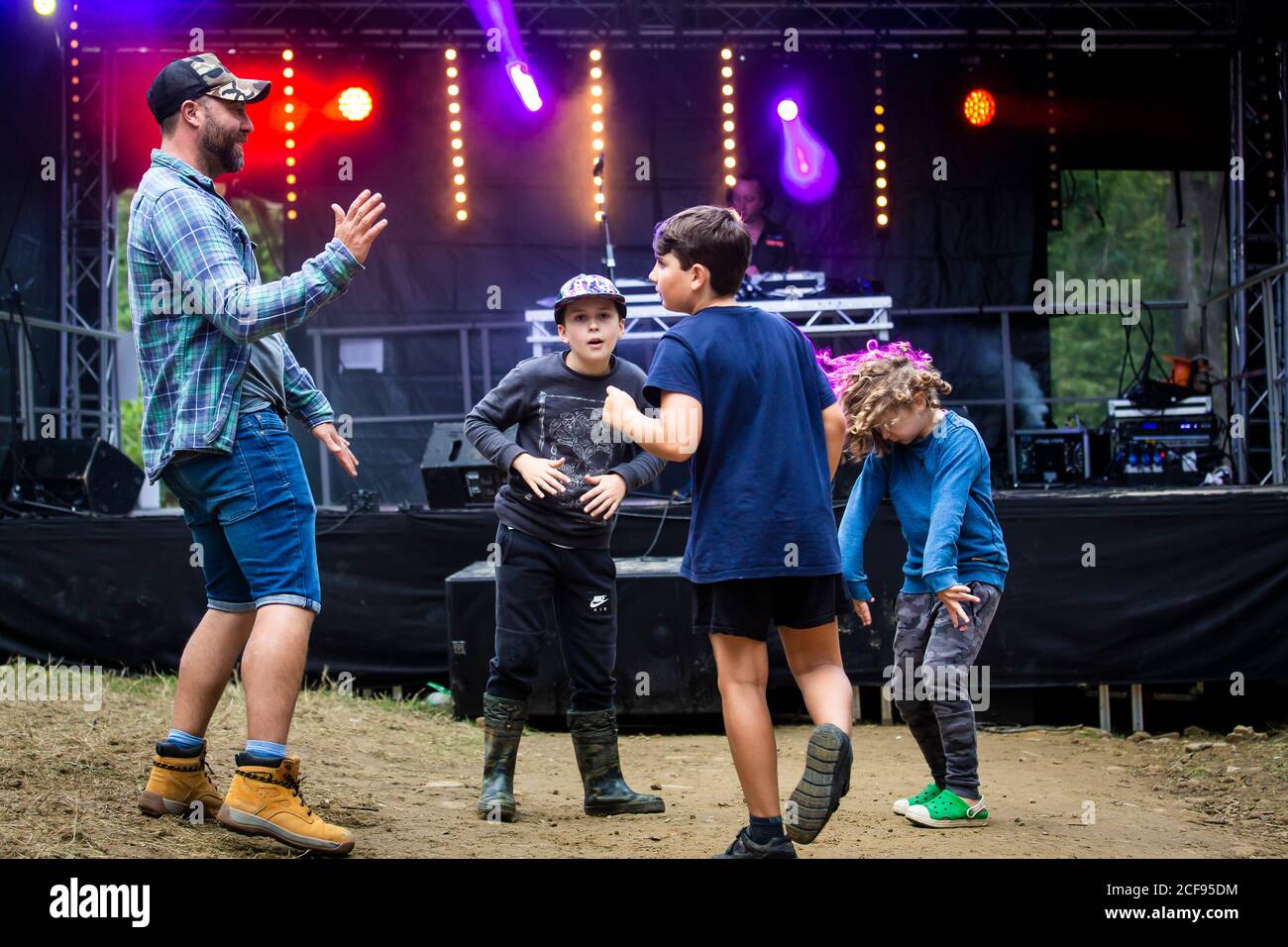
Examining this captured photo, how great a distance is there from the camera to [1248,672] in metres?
6.50

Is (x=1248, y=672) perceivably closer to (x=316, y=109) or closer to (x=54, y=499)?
(x=54, y=499)

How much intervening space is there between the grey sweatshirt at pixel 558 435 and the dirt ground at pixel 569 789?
1014 mm

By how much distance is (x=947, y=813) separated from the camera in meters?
4.05

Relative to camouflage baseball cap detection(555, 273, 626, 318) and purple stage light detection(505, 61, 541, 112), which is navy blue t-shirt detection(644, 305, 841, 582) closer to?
camouflage baseball cap detection(555, 273, 626, 318)

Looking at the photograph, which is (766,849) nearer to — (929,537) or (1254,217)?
(929,537)

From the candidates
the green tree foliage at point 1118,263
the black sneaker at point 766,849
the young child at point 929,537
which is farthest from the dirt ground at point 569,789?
the green tree foliage at point 1118,263

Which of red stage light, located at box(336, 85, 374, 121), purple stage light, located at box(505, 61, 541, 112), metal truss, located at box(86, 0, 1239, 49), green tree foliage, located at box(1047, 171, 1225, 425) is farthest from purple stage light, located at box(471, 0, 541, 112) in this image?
green tree foliage, located at box(1047, 171, 1225, 425)

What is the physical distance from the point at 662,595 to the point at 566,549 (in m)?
2.00

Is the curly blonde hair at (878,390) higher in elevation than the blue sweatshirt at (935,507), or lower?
higher

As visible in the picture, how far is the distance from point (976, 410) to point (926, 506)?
747 centimetres

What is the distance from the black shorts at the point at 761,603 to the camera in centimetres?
306

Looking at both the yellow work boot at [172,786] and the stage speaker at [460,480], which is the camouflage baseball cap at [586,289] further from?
the stage speaker at [460,480]

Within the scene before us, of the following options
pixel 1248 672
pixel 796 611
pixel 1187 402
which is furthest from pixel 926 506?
pixel 1187 402

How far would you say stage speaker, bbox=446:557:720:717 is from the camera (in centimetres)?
615
